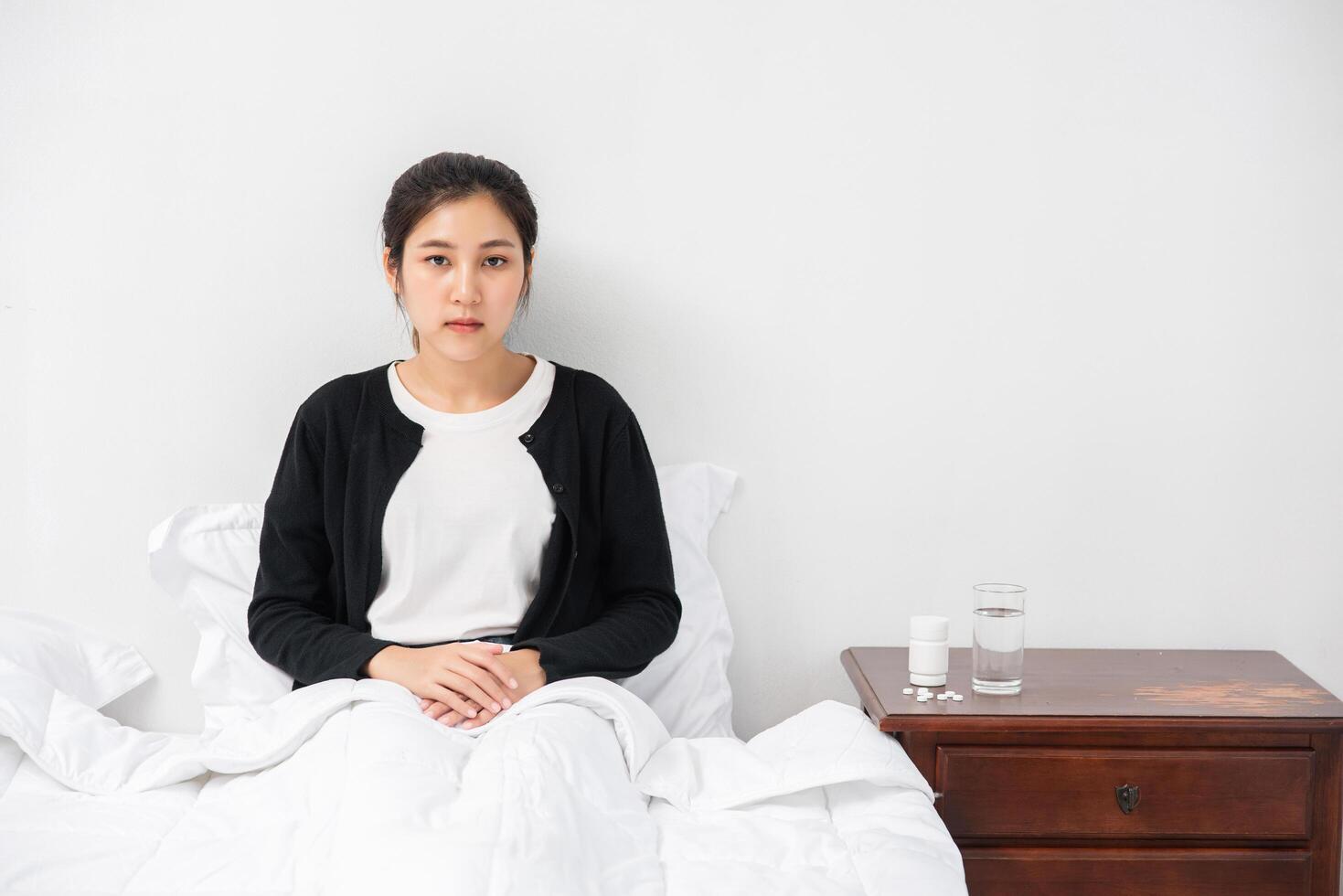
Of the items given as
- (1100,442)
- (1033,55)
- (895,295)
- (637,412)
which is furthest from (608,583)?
(1033,55)

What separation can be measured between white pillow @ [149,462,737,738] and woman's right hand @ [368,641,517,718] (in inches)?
9.2

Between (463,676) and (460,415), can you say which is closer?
(463,676)

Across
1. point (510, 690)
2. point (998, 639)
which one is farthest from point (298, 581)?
point (998, 639)

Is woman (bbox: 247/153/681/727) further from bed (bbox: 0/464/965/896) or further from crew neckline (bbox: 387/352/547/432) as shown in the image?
bed (bbox: 0/464/965/896)

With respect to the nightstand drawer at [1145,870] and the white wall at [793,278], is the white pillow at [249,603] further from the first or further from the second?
the nightstand drawer at [1145,870]

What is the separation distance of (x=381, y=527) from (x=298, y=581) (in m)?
0.14

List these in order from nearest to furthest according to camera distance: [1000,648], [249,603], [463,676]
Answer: [463,676] → [1000,648] → [249,603]

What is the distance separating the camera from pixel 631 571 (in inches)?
61.2

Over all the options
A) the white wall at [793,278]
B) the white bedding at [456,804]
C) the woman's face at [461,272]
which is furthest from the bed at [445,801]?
the woman's face at [461,272]

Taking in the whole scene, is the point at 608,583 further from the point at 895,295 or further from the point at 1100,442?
the point at 1100,442

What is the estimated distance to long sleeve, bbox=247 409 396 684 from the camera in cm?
146

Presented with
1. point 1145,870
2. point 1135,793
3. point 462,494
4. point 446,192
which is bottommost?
point 1145,870

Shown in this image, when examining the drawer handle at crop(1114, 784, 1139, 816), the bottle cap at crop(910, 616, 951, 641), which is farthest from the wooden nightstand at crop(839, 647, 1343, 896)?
the bottle cap at crop(910, 616, 951, 641)

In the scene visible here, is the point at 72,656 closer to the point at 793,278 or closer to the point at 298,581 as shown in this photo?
the point at 298,581
